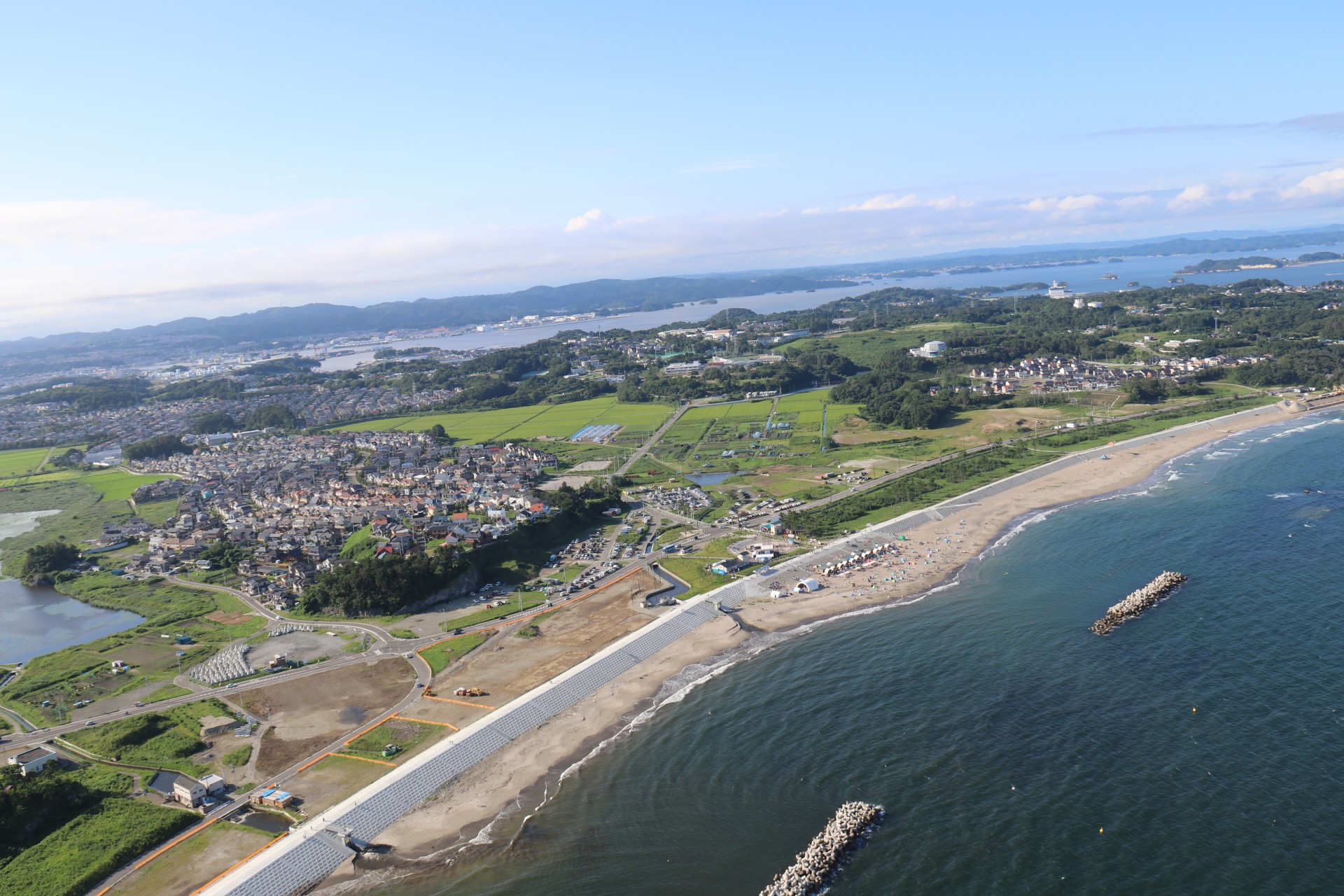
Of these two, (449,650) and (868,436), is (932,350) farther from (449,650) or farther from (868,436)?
(449,650)

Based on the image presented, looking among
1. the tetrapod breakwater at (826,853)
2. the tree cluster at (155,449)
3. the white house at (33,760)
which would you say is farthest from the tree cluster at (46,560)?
the tetrapod breakwater at (826,853)

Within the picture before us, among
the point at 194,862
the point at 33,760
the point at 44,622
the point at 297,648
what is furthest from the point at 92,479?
the point at 194,862

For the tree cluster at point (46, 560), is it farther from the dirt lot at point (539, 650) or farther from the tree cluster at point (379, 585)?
the dirt lot at point (539, 650)

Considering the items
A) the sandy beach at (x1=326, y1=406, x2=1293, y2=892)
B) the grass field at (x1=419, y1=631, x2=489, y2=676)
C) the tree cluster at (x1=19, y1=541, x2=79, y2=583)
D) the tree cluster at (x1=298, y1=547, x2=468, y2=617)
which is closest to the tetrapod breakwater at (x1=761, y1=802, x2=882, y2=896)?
the sandy beach at (x1=326, y1=406, x2=1293, y2=892)

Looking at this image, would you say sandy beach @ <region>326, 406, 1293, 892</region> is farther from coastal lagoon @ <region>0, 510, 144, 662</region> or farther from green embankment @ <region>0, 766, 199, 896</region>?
coastal lagoon @ <region>0, 510, 144, 662</region>

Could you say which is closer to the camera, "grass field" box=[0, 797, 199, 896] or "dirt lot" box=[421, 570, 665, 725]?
"grass field" box=[0, 797, 199, 896]

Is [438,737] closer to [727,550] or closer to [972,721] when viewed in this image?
[972,721]
